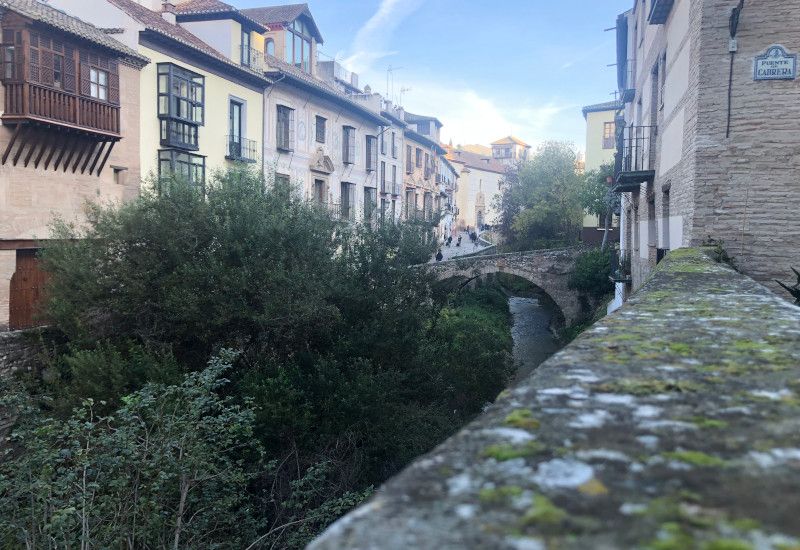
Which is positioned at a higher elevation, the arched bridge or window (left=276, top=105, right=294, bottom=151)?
window (left=276, top=105, right=294, bottom=151)

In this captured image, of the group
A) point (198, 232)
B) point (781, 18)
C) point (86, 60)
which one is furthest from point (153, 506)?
point (86, 60)

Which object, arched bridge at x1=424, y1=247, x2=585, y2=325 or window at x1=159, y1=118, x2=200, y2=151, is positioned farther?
arched bridge at x1=424, y1=247, x2=585, y2=325

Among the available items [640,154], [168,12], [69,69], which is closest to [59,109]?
[69,69]

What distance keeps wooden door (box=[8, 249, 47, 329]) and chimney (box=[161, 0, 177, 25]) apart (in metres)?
10.2

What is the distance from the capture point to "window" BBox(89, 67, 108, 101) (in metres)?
15.9

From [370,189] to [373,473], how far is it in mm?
22263

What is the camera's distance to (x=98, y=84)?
52.7ft

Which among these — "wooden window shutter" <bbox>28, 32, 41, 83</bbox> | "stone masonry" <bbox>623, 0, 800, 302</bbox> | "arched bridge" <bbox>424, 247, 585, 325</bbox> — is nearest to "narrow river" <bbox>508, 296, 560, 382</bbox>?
"arched bridge" <bbox>424, 247, 585, 325</bbox>

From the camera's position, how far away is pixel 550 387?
7.30ft

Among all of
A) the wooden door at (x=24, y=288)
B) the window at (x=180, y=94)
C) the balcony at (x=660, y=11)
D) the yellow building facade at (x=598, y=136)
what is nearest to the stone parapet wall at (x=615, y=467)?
the balcony at (x=660, y=11)

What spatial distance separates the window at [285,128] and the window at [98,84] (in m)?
8.08

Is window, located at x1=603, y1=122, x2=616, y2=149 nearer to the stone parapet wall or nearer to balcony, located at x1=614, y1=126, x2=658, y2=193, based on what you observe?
balcony, located at x1=614, y1=126, x2=658, y2=193

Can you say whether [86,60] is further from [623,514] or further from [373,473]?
[623,514]

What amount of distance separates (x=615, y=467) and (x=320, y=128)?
87.2ft
